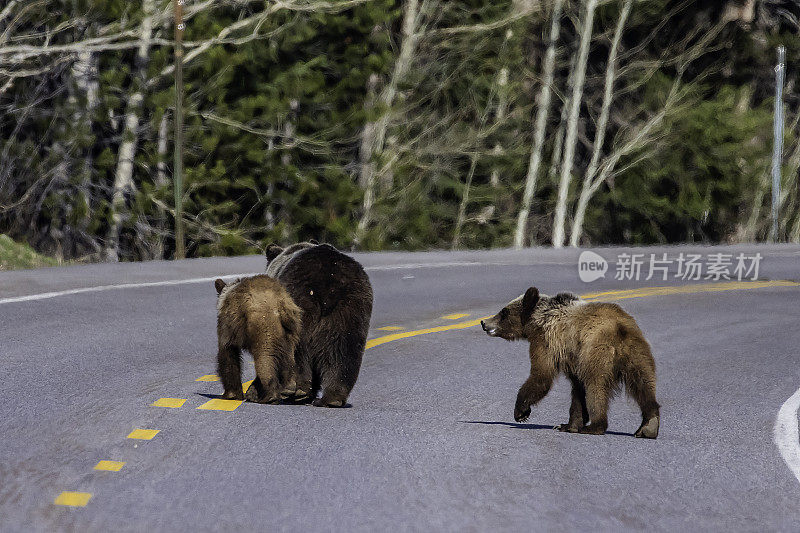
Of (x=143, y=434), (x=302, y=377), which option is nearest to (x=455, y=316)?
(x=302, y=377)

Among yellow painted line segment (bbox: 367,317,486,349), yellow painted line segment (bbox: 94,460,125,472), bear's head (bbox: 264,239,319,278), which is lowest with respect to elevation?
yellow painted line segment (bbox: 367,317,486,349)

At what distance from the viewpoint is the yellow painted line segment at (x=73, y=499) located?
19.9 feet

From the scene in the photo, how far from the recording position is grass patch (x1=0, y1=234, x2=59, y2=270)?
1931 cm

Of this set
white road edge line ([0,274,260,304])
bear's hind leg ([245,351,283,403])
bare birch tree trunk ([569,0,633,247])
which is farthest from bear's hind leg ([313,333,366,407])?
bare birch tree trunk ([569,0,633,247])

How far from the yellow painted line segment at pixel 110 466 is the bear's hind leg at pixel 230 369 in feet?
3.83

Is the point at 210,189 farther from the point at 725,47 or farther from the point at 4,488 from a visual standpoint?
the point at 4,488

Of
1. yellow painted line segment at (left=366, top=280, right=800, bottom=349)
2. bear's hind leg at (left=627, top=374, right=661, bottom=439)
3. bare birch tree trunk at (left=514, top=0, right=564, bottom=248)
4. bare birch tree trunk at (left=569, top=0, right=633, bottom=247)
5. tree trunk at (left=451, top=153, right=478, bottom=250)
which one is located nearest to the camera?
bear's hind leg at (left=627, top=374, right=661, bottom=439)

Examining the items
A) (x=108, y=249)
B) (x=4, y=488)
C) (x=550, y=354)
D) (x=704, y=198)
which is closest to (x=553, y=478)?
(x=550, y=354)

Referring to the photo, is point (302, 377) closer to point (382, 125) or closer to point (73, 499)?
point (73, 499)

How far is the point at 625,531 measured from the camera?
5719 mm

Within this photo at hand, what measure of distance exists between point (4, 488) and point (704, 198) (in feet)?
112

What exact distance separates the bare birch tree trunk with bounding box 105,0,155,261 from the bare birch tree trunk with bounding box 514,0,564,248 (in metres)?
13.5

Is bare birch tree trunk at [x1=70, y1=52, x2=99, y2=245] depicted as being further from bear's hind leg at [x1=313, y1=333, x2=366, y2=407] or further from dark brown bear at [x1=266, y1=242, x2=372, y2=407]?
bear's hind leg at [x1=313, y1=333, x2=366, y2=407]

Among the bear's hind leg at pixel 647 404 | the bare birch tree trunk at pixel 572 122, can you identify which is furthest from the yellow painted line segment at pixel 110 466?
the bare birch tree trunk at pixel 572 122
